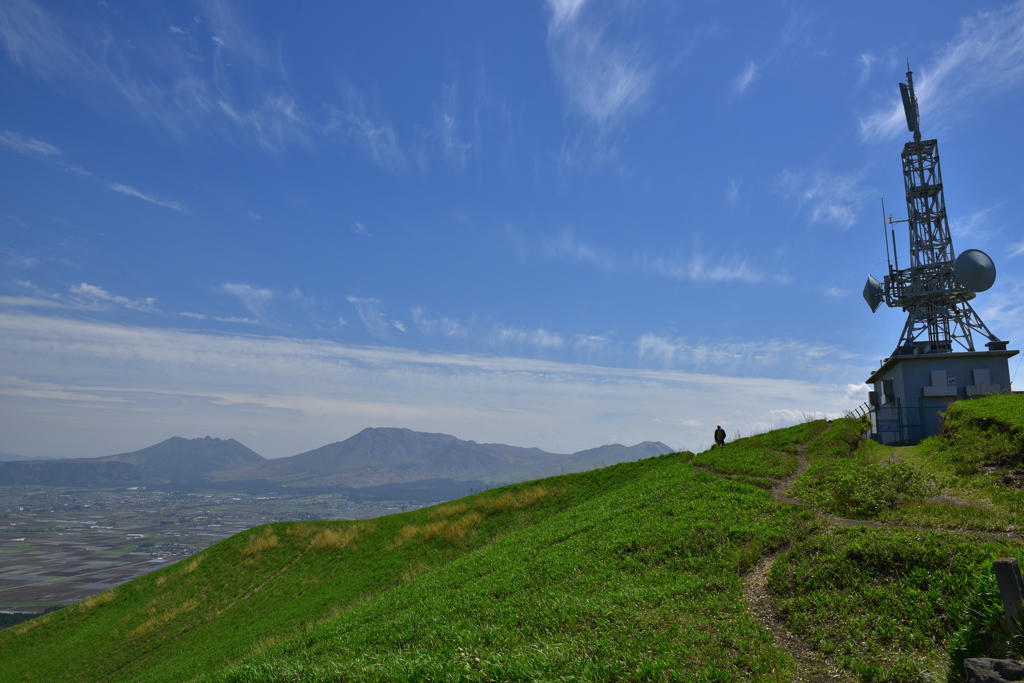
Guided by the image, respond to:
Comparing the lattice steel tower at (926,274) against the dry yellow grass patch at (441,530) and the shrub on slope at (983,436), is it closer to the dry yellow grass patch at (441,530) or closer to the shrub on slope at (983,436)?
the shrub on slope at (983,436)

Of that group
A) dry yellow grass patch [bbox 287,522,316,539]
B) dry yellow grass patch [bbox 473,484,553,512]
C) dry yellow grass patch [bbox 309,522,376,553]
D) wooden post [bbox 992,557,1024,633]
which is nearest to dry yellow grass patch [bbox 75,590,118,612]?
dry yellow grass patch [bbox 287,522,316,539]

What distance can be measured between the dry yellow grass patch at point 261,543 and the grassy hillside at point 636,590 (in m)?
2.24

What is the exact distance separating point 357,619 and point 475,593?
3696 millimetres

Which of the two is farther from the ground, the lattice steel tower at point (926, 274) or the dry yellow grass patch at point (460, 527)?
the lattice steel tower at point (926, 274)

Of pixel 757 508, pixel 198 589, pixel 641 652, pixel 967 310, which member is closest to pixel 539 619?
pixel 641 652

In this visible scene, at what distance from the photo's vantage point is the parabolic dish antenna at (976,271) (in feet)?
113

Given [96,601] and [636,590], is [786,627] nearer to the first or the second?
[636,590]

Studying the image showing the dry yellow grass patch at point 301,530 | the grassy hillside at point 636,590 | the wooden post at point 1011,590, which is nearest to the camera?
the wooden post at point 1011,590

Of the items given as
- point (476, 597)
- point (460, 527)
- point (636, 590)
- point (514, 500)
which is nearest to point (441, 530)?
point (460, 527)

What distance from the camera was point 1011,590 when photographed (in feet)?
21.4

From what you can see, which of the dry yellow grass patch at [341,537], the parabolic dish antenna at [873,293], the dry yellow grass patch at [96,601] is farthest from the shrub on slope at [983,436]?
the dry yellow grass patch at [96,601]

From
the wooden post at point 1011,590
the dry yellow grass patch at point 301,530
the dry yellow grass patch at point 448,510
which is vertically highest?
the wooden post at point 1011,590

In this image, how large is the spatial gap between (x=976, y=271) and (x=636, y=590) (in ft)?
123

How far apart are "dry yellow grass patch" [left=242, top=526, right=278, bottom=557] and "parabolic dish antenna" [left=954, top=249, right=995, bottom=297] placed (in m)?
47.9
